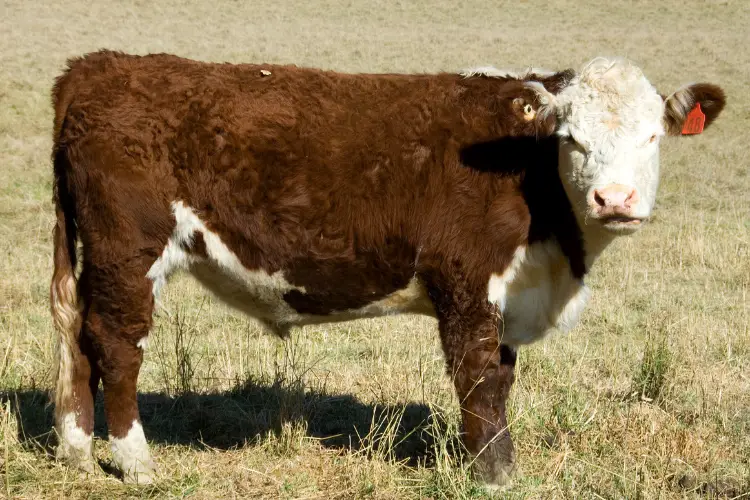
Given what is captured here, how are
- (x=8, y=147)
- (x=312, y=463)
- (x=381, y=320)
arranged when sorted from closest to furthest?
(x=312, y=463) < (x=381, y=320) < (x=8, y=147)

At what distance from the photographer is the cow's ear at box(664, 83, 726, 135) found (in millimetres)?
4633

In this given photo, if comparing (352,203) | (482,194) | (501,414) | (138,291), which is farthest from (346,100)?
(501,414)

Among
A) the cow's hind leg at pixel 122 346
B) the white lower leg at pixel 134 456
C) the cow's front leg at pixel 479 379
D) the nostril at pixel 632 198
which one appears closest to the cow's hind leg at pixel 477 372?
the cow's front leg at pixel 479 379

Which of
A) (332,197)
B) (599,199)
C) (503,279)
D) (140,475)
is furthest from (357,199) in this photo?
(140,475)

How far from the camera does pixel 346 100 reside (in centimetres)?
461

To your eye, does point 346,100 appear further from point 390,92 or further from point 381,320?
point 381,320

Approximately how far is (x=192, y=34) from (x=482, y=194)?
30.7m

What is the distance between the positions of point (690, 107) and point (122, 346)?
3.17 metres

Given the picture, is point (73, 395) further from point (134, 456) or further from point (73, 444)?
point (134, 456)

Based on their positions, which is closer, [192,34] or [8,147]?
[8,147]

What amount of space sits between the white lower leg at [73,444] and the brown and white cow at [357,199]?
12 millimetres

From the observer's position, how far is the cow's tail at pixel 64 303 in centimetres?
471

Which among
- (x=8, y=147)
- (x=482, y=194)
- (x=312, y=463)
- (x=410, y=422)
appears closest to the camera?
(x=482, y=194)

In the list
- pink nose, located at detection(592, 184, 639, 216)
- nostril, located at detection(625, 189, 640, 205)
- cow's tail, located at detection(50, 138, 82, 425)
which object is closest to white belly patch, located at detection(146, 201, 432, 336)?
cow's tail, located at detection(50, 138, 82, 425)
